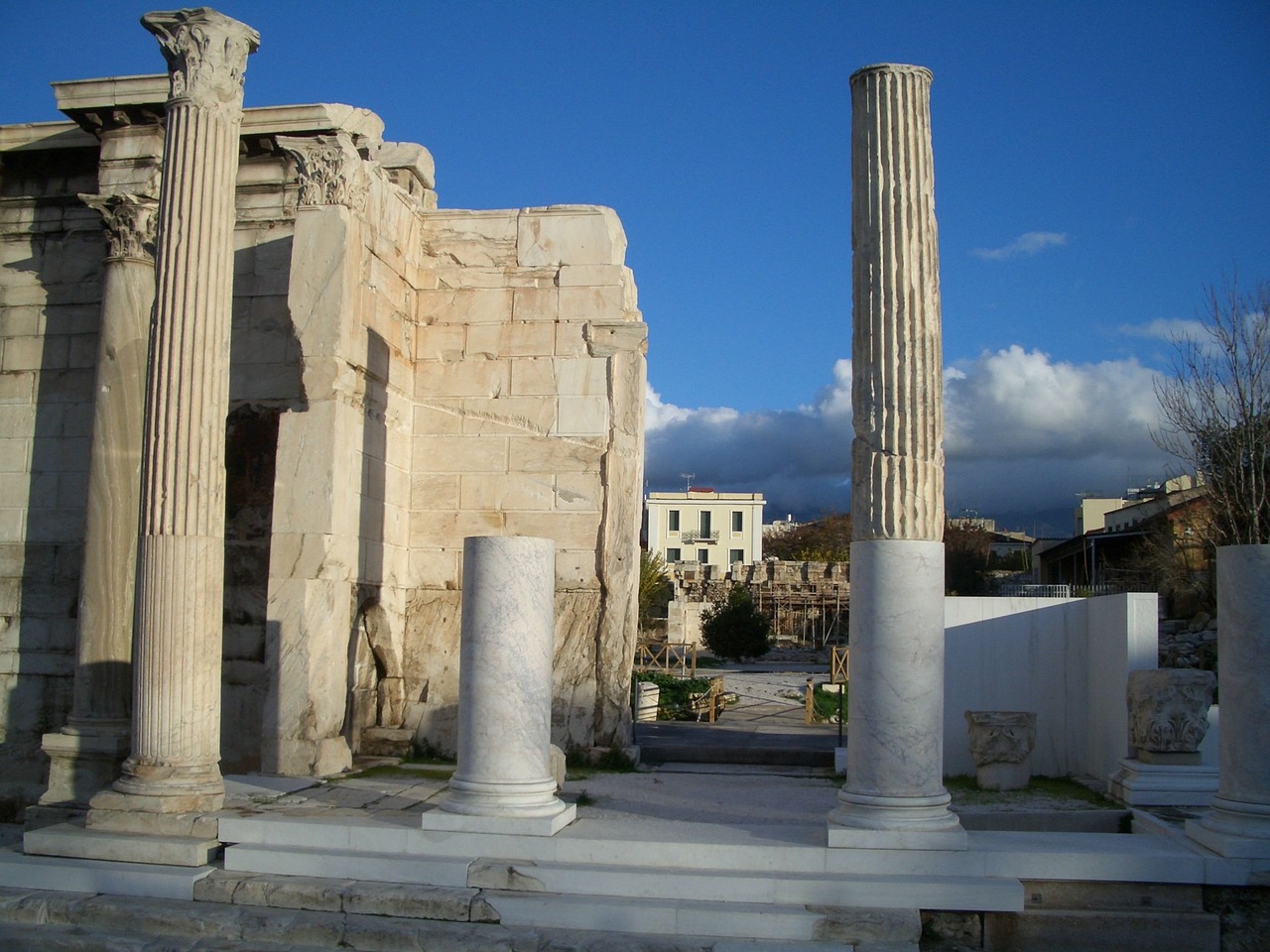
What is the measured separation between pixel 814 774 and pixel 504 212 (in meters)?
6.90

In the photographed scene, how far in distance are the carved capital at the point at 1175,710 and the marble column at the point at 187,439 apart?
7.47 m

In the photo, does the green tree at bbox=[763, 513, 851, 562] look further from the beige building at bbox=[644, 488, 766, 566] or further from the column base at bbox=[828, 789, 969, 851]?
the column base at bbox=[828, 789, 969, 851]

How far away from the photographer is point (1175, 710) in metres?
9.38

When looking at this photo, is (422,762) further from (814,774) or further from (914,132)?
(914,132)

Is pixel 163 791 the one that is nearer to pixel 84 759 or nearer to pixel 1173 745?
pixel 84 759

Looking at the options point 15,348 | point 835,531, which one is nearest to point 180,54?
point 15,348

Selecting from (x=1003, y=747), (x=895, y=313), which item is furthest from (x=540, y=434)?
(x=1003, y=747)

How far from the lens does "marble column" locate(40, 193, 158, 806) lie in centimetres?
1038

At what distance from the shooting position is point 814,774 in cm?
1188

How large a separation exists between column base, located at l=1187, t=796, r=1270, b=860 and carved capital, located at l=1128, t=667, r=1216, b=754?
1874 mm

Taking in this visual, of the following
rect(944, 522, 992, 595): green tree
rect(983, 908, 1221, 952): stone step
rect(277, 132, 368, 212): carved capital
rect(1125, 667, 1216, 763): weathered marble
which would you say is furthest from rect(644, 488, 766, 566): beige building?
rect(983, 908, 1221, 952): stone step

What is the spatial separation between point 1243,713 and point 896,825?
2.36 m

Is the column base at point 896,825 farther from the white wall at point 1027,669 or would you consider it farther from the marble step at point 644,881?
the white wall at point 1027,669

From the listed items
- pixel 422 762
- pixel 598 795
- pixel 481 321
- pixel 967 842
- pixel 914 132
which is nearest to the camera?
pixel 967 842
